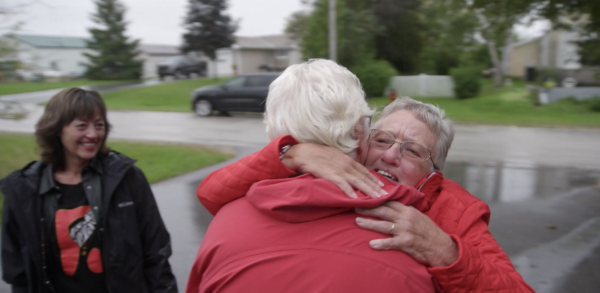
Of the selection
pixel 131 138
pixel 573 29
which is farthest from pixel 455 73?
pixel 131 138

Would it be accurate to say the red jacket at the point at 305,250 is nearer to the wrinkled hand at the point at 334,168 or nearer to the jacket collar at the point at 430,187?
the wrinkled hand at the point at 334,168

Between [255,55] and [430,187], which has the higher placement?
[255,55]

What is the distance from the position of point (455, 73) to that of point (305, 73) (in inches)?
856

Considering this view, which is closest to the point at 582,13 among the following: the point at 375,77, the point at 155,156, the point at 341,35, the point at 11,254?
the point at 155,156

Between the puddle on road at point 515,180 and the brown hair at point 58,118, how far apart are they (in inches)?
213

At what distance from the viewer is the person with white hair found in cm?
118

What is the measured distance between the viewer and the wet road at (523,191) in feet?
14.5

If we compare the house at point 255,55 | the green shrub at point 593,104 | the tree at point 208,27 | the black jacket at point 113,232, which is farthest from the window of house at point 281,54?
the black jacket at point 113,232

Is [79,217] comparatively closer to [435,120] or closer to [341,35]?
[435,120]

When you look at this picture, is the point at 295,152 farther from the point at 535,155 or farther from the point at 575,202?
the point at 535,155

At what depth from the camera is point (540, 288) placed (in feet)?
12.9

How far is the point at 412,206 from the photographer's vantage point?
1462 mm

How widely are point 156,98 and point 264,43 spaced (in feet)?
79.1

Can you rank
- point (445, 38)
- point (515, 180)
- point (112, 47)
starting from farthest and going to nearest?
point (112, 47) < point (445, 38) < point (515, 180)
